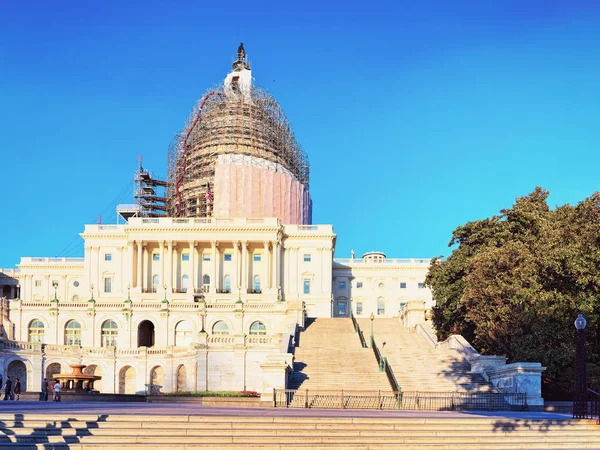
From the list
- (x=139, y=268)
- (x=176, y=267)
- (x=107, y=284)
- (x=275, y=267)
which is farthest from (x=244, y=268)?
(x=107, y=284)

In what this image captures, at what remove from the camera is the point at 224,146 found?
106938mm

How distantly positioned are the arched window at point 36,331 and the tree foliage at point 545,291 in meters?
38.1

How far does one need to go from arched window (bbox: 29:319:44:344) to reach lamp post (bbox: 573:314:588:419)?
5276 cm

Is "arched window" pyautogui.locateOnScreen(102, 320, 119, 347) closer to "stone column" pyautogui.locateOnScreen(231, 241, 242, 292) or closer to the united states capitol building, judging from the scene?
the united states capitol building

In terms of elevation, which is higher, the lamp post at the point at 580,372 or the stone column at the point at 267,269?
the stone column at the point at 267,269

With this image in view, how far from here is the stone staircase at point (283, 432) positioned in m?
21.4

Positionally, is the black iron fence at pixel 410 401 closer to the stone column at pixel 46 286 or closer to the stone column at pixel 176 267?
the stone column at pixel 176 267

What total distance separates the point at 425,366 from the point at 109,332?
34.5 meters

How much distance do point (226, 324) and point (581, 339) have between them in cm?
4685

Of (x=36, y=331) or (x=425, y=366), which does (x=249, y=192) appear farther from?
(x=425, y=366)

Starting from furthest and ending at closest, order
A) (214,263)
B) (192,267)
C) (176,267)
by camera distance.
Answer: (176,267) → (192,267) → (214,263)

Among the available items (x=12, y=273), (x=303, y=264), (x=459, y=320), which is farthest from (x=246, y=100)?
(x=459, y=320)

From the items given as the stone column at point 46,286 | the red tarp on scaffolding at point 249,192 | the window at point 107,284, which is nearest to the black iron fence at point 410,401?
the window at point 107,284

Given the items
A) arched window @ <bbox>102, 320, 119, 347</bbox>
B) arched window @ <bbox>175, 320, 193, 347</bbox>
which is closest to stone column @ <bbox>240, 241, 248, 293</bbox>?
arched window @ <bbox>175, 320, 193, 347</bbox>
